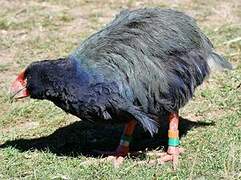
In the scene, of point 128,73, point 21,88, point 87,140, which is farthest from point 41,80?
point 87,140

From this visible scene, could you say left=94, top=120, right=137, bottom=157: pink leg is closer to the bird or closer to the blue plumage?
the bird

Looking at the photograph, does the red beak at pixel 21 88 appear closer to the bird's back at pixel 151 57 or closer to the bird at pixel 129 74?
the bird at pixel 129 74

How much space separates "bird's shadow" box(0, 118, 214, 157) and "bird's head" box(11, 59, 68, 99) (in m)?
0.58

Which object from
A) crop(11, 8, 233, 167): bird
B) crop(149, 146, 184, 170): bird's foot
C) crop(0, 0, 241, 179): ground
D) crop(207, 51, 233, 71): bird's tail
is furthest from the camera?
crop(207, 51, 233, 71): bird's tail

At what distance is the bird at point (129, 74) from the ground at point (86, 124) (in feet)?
0.92

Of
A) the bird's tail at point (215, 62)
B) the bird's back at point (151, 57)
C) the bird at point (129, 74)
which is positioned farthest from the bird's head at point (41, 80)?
the bird's tail at point (215, 62)

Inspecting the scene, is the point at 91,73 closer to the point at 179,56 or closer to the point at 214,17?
the point at 179,56

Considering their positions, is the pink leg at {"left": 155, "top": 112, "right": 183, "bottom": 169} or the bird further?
the pink leg at {"left": 155, "top": 112, "right": 183, "bottom": 169}

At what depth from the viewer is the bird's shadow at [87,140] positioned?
17.1ft

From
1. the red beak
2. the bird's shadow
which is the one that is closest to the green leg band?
the bird's shadow

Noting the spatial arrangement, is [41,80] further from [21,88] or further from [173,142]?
[173,142]

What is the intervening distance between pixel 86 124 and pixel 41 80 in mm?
1111

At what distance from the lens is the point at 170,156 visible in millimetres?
4938

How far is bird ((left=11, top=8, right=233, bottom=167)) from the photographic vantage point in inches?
179
